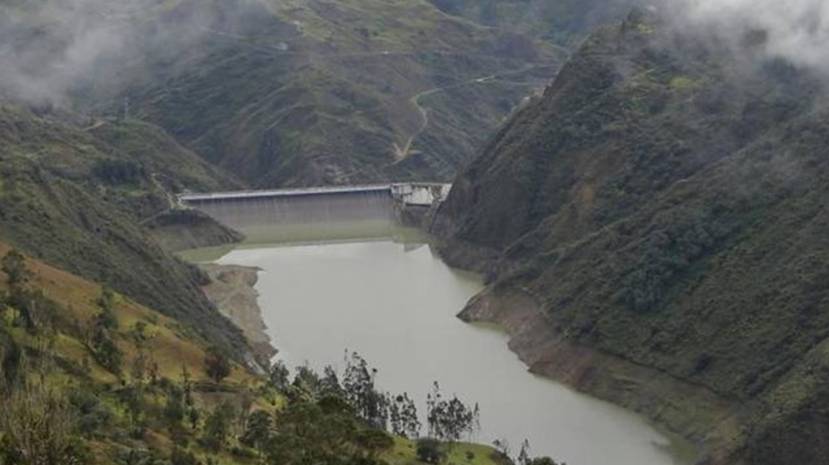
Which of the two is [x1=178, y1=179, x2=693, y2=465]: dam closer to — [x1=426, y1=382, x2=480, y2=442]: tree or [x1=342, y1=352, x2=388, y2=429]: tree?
[x1=426, y1=382, x2=480, y2=442]: tree

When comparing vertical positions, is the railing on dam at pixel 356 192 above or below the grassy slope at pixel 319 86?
below

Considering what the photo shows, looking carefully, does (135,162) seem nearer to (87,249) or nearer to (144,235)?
(144,235)

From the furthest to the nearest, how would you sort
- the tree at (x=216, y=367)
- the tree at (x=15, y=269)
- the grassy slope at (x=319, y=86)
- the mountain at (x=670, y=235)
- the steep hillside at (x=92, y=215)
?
the grassy slope at (x=319, y=86) → the steep hillside at (x=92, y=215) → the mountain at (x=670, y=235) → the tree at (x=216, y=367) → the tree at (x=15, y=269)

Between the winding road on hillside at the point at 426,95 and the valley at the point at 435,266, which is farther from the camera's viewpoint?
the winding road on hillside at the point at 426,95

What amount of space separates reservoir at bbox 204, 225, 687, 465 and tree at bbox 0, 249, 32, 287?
23157 mm

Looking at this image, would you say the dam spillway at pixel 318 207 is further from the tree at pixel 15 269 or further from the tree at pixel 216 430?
the tree at pixel 216 430

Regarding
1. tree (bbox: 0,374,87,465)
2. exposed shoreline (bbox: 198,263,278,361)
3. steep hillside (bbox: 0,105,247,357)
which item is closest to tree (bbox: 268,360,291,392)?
steep hillside (bbox: 0,105,247,357)

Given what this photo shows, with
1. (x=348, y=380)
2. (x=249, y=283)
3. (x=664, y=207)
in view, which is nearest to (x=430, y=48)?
(x=249, y=283)

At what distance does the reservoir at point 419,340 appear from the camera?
7069 cm

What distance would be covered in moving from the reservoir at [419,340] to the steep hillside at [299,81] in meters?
33.9

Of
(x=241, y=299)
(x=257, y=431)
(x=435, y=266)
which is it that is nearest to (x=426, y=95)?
(x=435, y=266)

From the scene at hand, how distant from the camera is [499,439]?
229ft

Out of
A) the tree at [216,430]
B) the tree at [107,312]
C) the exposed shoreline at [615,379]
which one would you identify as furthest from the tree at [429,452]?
the tree at [107,312]

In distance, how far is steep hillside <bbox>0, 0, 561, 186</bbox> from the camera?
16325 cm
